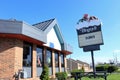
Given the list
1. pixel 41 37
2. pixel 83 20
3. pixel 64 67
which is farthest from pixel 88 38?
pixel 64 67

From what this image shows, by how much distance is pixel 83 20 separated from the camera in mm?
13750

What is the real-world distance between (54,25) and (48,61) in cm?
445

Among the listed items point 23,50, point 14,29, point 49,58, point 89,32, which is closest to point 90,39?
point 89,32

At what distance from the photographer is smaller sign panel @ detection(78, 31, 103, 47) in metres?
13.4

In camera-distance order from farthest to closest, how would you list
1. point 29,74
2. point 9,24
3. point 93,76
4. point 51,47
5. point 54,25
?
point 54,25 → point 51,47 → point 29,74 → point 9,24 → point 93,76

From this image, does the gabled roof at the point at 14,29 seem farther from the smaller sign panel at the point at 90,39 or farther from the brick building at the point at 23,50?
the smaller sign panel at the point at 90,39

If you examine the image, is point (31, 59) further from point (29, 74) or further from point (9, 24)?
point (9, 24)

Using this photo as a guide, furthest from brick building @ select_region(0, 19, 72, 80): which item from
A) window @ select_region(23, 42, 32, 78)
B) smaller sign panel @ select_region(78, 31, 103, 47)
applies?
smaller sign panel @ select_region(78, 31, 103, 47)

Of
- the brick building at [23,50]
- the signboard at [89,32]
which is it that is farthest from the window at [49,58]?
the signboard at [89,32]

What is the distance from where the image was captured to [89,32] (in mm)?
13680

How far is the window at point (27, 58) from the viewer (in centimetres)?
1524

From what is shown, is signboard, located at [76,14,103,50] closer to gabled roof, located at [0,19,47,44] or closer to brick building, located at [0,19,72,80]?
brick building, located at [0,19,72,80]

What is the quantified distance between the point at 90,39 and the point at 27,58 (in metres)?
5.89

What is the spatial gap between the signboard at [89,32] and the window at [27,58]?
478 centimetres
